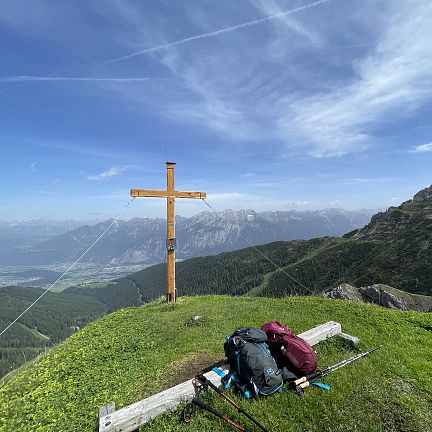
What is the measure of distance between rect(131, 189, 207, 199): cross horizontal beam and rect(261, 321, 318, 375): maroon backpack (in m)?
13.7

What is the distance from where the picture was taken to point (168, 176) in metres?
20.4

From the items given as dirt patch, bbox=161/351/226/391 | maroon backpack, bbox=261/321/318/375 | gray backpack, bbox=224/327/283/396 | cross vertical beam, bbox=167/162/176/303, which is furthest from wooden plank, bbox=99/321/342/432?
cross vertical beam, bbox=167/162/176/303

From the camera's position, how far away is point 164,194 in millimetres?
20250

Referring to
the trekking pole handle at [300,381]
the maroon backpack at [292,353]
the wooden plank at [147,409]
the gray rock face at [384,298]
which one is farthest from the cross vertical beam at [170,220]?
the gray rock face at [384,298]

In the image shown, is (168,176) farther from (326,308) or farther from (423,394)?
(423,394)

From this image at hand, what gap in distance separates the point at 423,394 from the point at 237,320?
848cm

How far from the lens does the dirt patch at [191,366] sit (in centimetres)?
902

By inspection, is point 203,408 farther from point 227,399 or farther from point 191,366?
point 191,366

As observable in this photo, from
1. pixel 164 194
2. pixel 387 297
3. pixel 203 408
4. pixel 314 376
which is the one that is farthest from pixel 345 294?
pixel 203 408

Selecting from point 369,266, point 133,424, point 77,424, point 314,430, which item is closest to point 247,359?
point 314,430

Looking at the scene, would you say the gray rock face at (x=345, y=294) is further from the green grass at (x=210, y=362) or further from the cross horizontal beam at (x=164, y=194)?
the cross horizontal beam at (x=164, y=194)

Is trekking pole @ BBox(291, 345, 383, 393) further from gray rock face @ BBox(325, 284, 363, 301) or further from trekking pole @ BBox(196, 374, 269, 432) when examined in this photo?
gray rock face @ BBox(325, 284, 363, 301)

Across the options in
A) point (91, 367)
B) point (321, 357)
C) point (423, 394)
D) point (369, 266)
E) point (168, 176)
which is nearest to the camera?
point (423, 394)

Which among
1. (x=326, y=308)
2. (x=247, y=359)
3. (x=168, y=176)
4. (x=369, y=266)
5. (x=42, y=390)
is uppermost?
(x=168, y=176)
